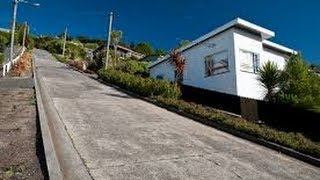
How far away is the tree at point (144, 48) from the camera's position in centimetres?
10794

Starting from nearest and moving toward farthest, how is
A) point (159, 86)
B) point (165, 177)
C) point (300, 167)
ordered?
point (165, 177) → point (300, 167) → point (159, 86)

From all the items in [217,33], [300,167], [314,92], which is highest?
[217,33]

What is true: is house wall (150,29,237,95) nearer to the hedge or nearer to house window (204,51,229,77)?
house window (204,51,229,77)

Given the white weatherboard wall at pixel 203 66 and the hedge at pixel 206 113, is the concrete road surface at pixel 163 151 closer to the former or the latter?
the hedge at pixel 206 113

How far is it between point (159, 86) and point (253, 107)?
589cm

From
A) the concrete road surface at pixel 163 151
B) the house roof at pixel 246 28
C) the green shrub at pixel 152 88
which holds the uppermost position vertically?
the house roof at pixel 246 28

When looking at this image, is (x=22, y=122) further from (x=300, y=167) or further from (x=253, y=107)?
(x=253, y=107)

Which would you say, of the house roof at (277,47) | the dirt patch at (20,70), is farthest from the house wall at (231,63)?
the dirt patch at (20,70)

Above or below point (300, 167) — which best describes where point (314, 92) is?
above

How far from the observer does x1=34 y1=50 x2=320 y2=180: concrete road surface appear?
7.71 meters

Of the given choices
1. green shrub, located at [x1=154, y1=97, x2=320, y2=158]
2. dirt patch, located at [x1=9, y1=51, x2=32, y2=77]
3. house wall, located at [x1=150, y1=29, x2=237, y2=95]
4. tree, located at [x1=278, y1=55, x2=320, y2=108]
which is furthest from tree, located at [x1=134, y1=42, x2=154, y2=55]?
green shrub, located at [x1=154, y1=97, x2=320, y2=158]

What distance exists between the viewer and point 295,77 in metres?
22.3

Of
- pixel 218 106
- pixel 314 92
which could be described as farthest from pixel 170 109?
pixel 314 92

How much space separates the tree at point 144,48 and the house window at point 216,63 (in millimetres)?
81002
